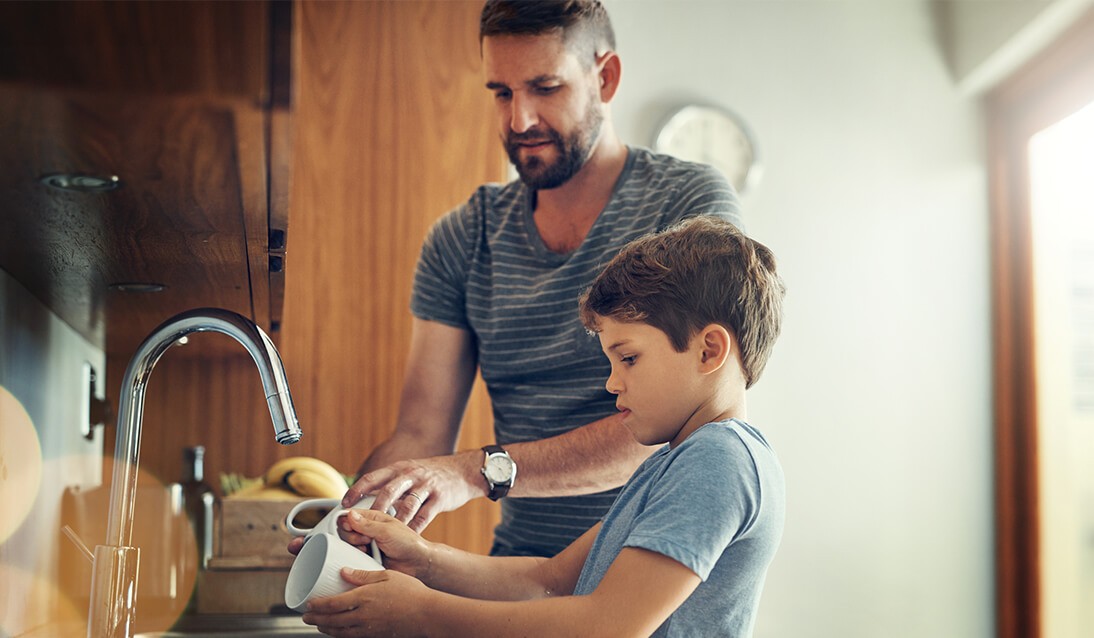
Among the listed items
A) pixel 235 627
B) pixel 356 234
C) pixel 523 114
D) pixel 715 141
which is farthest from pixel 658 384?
pixel 715 141

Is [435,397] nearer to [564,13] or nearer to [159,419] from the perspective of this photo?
[564,13]

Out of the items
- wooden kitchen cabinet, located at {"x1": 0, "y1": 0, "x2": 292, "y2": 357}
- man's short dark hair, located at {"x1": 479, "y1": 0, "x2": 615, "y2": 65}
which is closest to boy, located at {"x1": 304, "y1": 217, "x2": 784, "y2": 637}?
wooden kitchen cabinet, located at {"x1": 0, "y1": 0, "x2": 292, "y2": 357}

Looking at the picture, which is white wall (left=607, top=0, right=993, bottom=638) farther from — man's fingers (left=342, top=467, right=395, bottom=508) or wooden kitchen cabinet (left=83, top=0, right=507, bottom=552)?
man's fingers (left=342, top=467, right=395, bottom=508)

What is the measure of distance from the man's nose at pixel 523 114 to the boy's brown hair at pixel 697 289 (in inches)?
15.6

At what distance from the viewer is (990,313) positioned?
2.89m

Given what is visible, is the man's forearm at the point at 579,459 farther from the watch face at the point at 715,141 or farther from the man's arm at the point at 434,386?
the watch face at the point at 715,141

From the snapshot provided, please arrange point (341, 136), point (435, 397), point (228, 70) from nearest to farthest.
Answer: point (228, 70)
point (435, 397)
point (341, 136)

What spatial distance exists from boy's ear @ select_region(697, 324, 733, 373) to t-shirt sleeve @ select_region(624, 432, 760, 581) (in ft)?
0.35

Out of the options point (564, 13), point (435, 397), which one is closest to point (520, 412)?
point (435, 397)

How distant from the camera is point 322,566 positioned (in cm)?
85

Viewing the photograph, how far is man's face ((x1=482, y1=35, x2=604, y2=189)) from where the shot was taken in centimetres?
137

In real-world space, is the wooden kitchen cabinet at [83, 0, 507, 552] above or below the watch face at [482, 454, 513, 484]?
above

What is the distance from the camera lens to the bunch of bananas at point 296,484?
1.55 m

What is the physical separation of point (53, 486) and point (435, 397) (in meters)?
0.55
